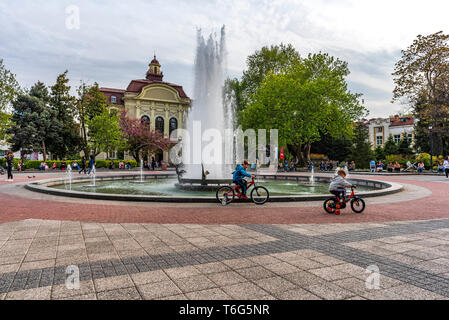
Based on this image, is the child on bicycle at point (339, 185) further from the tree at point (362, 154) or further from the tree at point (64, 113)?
the tree at point (64, 113)

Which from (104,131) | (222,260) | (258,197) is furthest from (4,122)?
(222,260)

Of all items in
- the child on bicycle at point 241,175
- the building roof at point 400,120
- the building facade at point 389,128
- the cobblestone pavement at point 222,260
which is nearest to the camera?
the cobblestone pavement at point 222,260

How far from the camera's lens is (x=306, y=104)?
3819 cm

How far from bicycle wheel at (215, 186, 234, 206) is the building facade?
6882 cm

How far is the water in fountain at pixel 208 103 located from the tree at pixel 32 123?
36.7 m

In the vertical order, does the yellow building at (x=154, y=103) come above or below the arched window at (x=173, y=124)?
above

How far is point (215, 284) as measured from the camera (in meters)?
3.82

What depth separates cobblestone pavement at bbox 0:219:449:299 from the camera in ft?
11.9

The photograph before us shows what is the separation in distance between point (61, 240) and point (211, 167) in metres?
11.5

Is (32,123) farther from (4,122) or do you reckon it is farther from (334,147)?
(334,147)

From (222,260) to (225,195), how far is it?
5958 mm

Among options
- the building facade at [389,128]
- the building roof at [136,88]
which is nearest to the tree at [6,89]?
the building roof at [136,88]

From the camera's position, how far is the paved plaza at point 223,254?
12.0 feet
